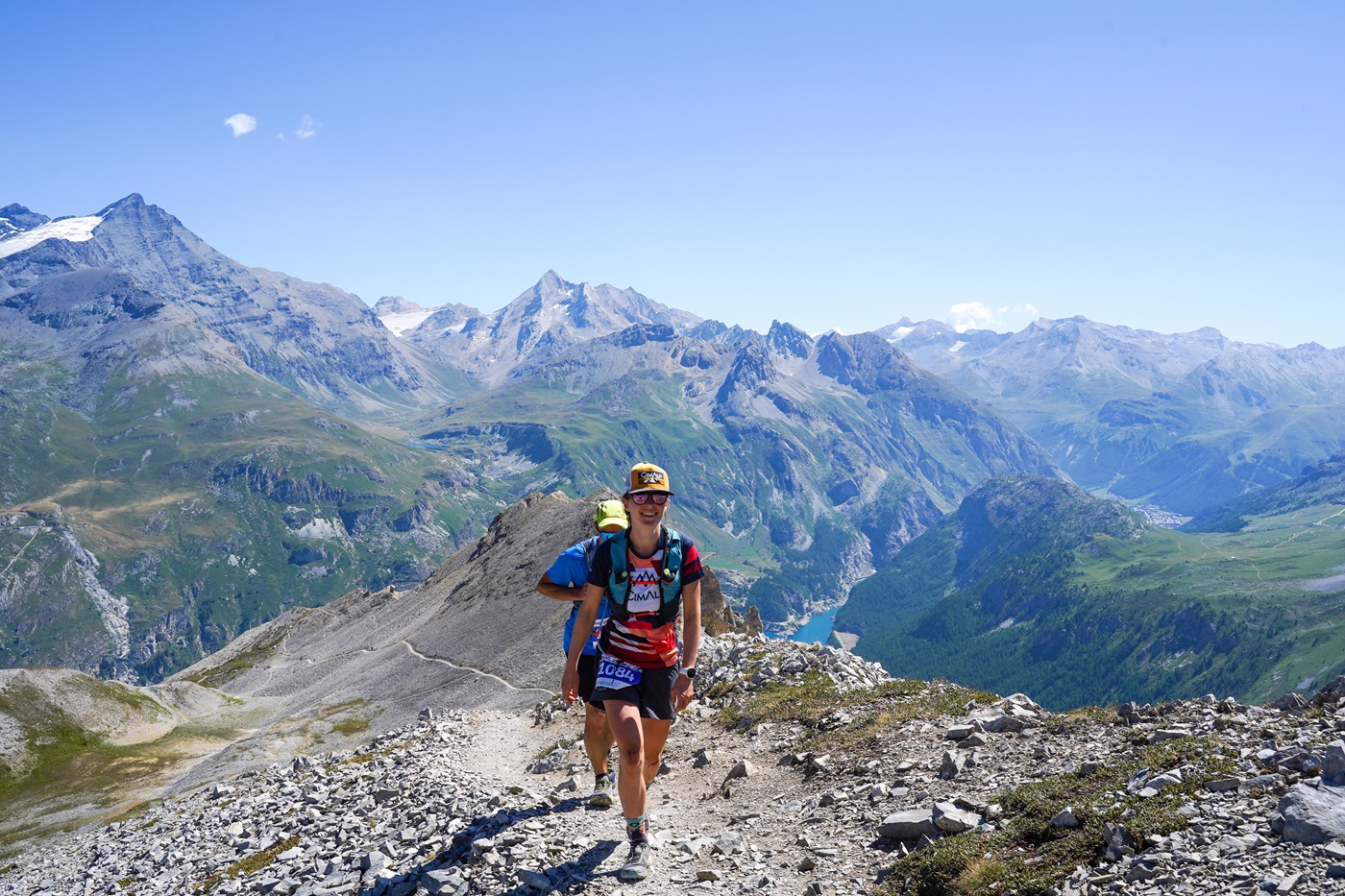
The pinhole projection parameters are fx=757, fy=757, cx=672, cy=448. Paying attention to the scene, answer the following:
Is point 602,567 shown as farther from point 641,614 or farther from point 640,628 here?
point 640,628

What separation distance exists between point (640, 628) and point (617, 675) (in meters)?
0.91

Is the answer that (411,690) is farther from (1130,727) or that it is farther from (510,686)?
(1130,727)

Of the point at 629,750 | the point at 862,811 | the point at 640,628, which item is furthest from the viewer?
the point at 862,811

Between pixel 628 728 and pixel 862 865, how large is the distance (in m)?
4.55

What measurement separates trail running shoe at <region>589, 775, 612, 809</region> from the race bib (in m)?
4.45

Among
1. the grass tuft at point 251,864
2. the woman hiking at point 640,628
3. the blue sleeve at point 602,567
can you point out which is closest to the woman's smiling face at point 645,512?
the woman hiking at point 640,628

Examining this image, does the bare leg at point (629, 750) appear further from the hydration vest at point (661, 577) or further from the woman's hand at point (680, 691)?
the hydration vest at point (661, 577)

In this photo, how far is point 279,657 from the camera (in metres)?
134

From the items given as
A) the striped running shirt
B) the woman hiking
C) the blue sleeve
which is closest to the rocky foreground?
the woman hiking

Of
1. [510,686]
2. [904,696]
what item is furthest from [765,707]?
[510,686]

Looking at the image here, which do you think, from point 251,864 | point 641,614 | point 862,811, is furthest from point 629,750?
point 251,864

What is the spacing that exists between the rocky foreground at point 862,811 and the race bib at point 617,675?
3.23 metres

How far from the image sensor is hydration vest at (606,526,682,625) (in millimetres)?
13086

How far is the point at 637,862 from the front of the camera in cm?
1296
